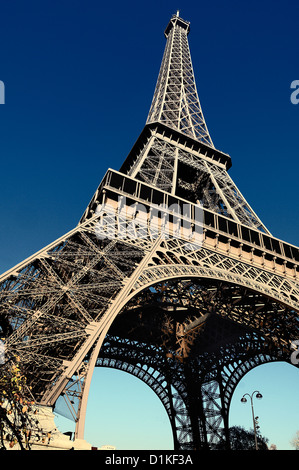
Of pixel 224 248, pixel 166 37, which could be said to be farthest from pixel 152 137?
pixel 166 37

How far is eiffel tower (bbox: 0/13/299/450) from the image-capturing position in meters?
14.8

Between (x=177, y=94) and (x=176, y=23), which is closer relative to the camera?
(x=177, y=94)

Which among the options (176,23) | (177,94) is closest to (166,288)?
(177,94)

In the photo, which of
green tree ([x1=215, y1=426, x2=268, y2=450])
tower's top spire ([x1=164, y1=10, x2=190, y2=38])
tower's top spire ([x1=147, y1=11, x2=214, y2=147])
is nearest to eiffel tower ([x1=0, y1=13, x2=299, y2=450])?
tower's top spire ([x1=147, y1=11, x2=214, y2=147])

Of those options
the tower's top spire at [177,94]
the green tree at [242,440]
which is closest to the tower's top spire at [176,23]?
the tower's top spire at [177,94]

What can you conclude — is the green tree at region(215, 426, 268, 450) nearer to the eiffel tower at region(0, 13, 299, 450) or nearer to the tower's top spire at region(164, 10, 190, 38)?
the eiffel tower at region(0, 13, 299, 450)

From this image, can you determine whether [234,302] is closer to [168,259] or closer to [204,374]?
[168,259]

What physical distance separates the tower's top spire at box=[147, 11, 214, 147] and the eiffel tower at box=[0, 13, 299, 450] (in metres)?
0.29

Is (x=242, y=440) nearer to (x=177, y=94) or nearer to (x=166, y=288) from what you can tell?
(x=166, y=288)

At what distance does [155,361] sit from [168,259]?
58.1ft

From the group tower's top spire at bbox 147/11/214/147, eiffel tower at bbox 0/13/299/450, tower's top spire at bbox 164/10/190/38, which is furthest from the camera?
tower's top spire at bbox 164/10/190/38

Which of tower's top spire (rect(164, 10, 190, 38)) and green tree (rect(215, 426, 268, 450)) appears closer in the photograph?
green tree (rect(215, 426, 268, 450))

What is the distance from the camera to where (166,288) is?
26.5 meters

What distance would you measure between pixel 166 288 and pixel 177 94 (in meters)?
31.0
